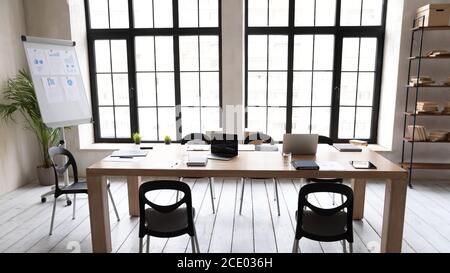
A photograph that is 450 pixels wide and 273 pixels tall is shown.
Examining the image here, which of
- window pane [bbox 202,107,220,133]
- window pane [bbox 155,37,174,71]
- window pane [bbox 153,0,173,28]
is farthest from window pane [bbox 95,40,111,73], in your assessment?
window pane [bbox 202,107,220,133]

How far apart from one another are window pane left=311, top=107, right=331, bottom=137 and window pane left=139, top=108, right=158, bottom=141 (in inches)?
99.7

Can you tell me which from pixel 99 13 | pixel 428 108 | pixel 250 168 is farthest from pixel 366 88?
pixel 99 13

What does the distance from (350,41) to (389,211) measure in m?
3.14

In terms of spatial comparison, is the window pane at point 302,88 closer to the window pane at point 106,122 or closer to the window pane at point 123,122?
the window pane at point 123,122

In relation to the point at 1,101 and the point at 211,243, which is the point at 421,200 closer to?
the point at 211,243

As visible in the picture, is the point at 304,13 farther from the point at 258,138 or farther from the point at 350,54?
the point at 258,138

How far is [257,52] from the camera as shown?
4.89 meters

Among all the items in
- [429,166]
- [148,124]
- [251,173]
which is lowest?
[429,166]

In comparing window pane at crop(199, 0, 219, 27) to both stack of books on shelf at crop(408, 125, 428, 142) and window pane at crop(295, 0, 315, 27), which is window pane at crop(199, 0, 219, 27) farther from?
stack of books on shelf at crop(408, 125, 428, 142)

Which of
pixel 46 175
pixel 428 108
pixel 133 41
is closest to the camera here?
pixel 428 108

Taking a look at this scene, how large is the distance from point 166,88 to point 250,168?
116 inches

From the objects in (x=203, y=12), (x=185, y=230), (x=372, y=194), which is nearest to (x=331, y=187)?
(x=185, y=230)

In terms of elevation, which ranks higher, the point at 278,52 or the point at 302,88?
the point at 278,52

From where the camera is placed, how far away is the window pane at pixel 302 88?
16.2 ft
